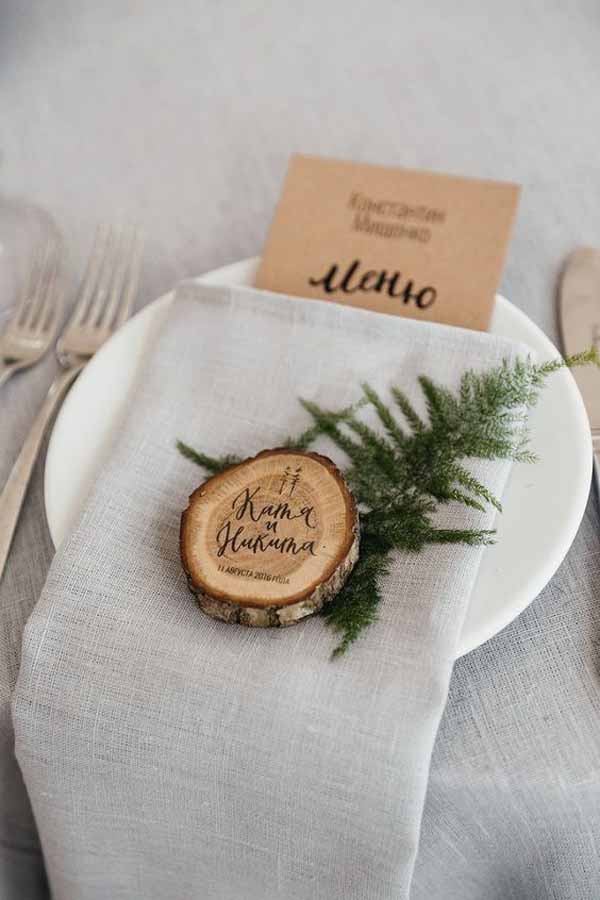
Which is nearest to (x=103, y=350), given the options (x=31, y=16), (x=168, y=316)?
(x=168, y=316)

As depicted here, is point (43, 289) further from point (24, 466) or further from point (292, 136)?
point (292, 136)

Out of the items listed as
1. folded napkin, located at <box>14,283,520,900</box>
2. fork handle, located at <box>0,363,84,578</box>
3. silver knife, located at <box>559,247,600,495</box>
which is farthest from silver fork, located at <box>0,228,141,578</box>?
silver knife, located at <box>559,247,600,495</box>

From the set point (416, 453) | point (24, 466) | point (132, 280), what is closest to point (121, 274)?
point (132, 280)

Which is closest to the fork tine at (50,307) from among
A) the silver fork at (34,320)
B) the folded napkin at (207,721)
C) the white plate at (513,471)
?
the silver fork at (34,320)

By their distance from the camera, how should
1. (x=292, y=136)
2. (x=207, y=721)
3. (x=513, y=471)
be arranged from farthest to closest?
1. (x=292, y=136)
2. (x=513, y=471)
3. (x=207, y=721)

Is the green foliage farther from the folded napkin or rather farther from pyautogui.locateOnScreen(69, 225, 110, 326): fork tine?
pyautogui.locateOnScreen(69, 225, 110, 326): fork tine

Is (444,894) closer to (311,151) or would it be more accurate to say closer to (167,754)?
(167,754)

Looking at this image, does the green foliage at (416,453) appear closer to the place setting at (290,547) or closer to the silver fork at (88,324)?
the place setting at (290,547)
